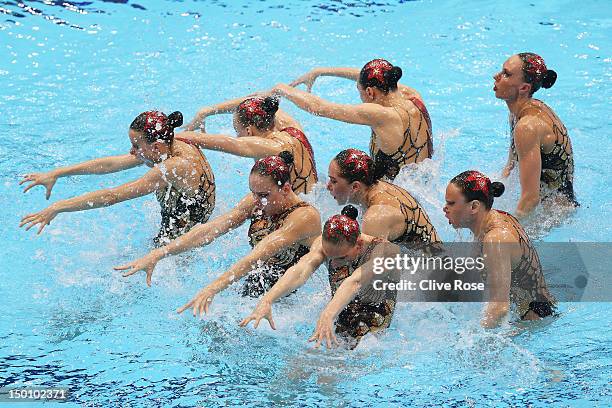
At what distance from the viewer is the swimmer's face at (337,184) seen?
541cm

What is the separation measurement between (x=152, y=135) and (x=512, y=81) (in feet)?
8.98

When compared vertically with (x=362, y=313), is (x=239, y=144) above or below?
above

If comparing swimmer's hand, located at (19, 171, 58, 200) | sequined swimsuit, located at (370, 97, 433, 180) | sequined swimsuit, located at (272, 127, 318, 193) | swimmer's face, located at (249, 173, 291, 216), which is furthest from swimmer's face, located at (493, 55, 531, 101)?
swimmer's hand, located at (19, 171, 58, 200)

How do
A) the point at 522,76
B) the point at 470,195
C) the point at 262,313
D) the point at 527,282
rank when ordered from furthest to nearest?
1. the point at 522,76
2. the point at 527,282
3. the point at 470,195
4. the point at 262,313

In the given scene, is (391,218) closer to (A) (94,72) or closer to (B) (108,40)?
(A) (94,72)

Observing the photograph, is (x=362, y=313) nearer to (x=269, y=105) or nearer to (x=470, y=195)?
(x=470, y=195)

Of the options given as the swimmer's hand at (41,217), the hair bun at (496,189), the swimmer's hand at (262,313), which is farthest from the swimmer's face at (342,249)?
the swimmer's hand at (41,217)

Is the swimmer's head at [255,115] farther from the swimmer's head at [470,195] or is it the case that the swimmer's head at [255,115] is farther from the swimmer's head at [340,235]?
the swimmer's head at [470,195]

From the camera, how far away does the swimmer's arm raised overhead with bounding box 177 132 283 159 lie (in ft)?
19.9

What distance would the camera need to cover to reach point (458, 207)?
5180 millimetres

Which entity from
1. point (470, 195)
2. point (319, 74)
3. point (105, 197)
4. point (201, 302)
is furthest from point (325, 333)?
point (319, 74)

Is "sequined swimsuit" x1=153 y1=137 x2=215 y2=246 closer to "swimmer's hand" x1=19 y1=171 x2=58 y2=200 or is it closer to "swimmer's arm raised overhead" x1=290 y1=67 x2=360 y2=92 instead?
"swimmer's hand" x1=19 y1=171 x2=58 y2=200

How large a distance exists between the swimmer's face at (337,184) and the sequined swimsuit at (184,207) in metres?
1.27

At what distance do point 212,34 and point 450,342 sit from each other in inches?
287
